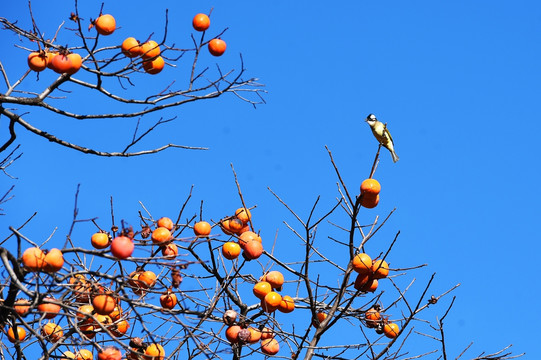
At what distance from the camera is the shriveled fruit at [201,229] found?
4629mm

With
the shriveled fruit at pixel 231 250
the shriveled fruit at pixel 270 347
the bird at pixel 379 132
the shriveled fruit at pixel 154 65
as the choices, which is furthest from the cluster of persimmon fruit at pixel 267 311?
the bird at pixel 379 132

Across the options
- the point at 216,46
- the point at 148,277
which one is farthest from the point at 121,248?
the point at 216,46

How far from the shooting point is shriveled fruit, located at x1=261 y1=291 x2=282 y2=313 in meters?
4.49

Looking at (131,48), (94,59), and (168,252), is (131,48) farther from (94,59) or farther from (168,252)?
(168,252)

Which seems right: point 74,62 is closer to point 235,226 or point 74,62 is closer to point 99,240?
point 99,240

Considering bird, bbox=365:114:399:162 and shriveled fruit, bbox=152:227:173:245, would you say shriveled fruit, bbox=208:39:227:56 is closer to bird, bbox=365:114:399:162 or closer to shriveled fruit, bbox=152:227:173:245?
shriveled fruit, bbox=152:227:173:245

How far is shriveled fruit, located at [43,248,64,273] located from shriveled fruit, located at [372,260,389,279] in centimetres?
192

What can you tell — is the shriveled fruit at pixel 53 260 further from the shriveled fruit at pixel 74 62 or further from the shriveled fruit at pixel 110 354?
the shriveled fruit at pixel 74 62

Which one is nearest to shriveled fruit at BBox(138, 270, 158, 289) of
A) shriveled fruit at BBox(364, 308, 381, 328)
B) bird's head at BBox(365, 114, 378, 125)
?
shriveled fruit at BBox(364, 308, 381, 328)

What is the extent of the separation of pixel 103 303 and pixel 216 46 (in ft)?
7.08

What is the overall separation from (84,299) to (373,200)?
1.77m

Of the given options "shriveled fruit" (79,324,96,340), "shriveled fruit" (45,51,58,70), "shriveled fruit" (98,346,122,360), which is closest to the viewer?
"shriveled fruit" (98,346,122,360)

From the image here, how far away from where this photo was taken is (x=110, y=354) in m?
3.49

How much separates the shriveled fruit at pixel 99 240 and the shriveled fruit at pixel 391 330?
1944mm
